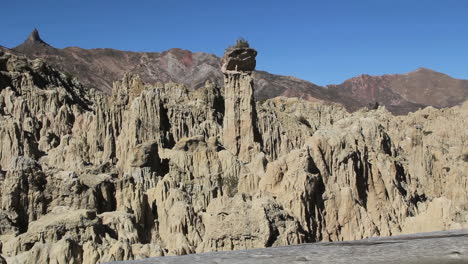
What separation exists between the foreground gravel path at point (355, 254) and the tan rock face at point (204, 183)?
43.5ft

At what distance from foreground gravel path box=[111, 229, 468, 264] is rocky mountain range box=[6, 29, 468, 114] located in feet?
295

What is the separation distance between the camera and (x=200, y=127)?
4028cm

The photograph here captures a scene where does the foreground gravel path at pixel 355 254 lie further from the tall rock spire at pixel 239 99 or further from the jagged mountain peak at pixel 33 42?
the jagged mountain peak at pixel 33 42

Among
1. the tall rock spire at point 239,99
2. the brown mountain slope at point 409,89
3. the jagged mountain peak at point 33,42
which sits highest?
the jagged mountain peak at point 33,42

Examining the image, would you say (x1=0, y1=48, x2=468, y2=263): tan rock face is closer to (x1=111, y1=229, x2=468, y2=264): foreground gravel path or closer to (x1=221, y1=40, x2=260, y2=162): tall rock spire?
(x1=221, y1=40, x2=260, y2=162): tall rock spire

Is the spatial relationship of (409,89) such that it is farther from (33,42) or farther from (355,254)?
(355,254)

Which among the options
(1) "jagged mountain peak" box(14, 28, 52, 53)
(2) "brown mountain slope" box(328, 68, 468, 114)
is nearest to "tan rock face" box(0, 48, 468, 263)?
(1) "jagged mountain peak" box(14, 28, 52, 53)

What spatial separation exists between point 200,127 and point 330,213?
18.8m

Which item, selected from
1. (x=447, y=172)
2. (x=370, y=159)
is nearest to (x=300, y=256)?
(x=370, y=159)

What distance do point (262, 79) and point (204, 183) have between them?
77.1 meters

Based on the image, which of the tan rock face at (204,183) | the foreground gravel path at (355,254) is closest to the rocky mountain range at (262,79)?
the tan rock face at (204,183)

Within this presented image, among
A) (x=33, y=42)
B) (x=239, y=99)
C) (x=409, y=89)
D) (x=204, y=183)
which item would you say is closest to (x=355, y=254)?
(x=204, y=183)

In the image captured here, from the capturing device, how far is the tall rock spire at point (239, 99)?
3862 cm

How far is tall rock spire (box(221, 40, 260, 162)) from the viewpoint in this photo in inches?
1521
